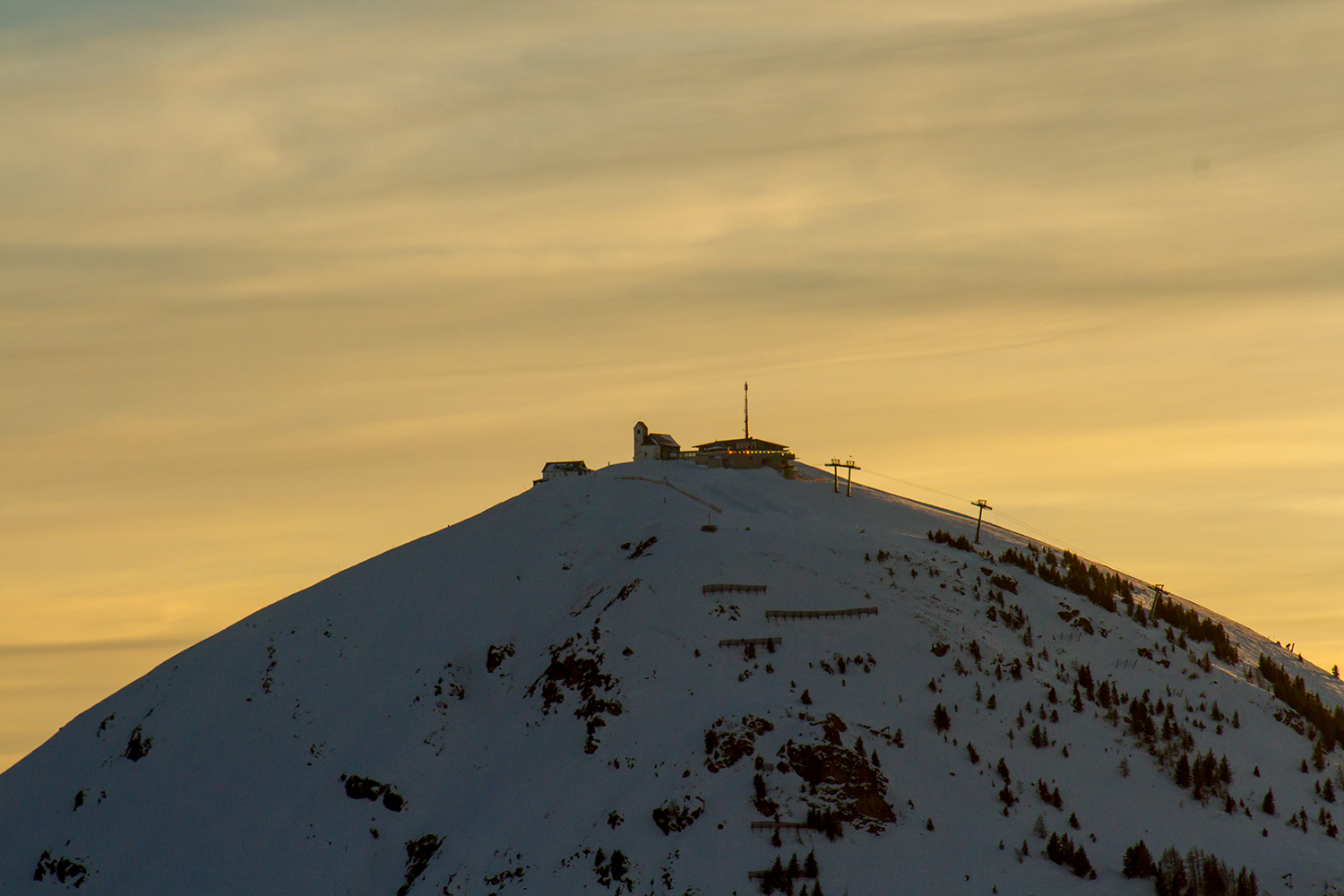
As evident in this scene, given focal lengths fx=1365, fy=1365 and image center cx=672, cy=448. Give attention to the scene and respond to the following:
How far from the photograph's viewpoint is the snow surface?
6706 cm

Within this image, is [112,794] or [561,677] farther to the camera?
[112,794]

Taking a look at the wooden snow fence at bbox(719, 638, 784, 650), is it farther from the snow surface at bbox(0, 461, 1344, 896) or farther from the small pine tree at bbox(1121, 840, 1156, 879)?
the small pine tree at bbox(1121, 840, 1156, 879)

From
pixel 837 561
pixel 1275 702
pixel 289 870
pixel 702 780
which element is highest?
pixel 837 561

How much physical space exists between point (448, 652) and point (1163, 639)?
1840 inches

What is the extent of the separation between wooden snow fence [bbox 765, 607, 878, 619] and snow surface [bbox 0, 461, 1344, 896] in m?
0.63

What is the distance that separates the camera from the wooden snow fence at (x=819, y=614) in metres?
82.8

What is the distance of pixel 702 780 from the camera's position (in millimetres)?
69062

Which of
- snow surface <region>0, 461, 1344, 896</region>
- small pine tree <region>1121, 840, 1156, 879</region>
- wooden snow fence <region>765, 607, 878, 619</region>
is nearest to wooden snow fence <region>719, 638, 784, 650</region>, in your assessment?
snow surface <region>0, 461, 1344, 896</region>

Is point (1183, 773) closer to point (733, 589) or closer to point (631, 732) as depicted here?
point (733, 589)

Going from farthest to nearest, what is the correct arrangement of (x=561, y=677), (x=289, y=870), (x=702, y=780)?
1. (x=561, y=677)
2. (x=289, y=870)
3. (x=702, y=780)

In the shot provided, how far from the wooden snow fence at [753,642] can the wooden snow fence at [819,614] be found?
265 cm

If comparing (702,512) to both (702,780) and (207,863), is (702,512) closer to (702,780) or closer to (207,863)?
(702,780)

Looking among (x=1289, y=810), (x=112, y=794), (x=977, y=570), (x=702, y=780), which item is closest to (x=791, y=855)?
(x=702, y=780)

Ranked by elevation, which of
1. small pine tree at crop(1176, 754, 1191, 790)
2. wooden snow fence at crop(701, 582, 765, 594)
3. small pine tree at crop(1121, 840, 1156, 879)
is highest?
wooden snow fence at crop(701, 582, 765, 594)
